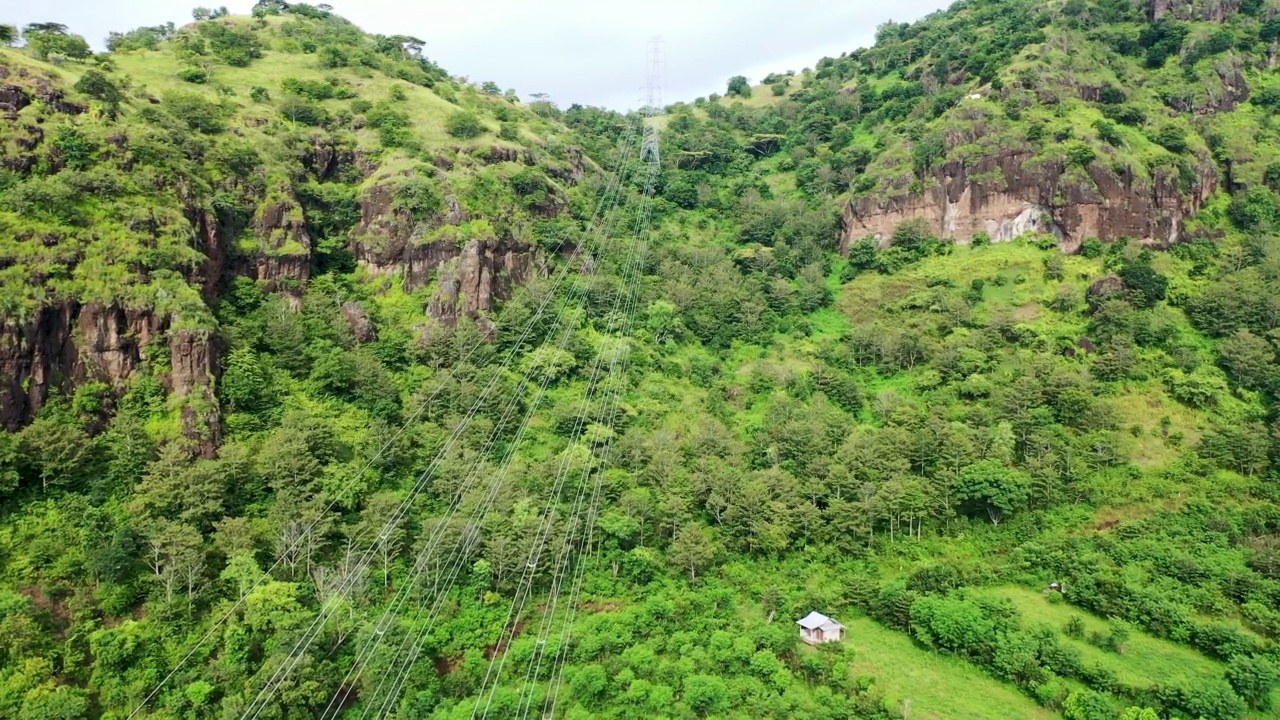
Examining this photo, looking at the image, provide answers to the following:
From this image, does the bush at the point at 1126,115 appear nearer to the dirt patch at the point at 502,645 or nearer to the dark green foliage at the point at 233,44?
the dirt patch at the point at 502,645

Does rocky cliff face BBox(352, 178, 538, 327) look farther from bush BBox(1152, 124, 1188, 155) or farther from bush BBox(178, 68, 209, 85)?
bush BBox(1152, 124, 1188, 155)

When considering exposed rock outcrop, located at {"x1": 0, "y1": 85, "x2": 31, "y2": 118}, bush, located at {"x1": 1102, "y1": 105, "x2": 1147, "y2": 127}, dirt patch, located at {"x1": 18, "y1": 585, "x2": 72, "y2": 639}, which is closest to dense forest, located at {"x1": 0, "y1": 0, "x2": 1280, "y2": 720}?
dirt patch, located at {"x1": 18, "y1": 585, "x2": 72, "y2": 639}

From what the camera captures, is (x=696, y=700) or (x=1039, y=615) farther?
(x=1039, y=615)

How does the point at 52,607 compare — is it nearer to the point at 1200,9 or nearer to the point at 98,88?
the point at 98,88

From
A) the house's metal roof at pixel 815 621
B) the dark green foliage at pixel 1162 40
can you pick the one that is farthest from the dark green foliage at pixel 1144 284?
the house's metal roof at pixel 815 621

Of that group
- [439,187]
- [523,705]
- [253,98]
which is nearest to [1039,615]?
[523,705]

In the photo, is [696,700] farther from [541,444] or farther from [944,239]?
[944,239]

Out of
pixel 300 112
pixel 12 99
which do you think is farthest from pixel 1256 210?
pixel 12 99

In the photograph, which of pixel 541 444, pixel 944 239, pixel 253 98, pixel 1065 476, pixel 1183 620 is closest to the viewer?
pixel 1183 620
